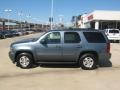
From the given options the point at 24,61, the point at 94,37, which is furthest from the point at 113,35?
the point at 24,61

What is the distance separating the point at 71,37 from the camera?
12.6m

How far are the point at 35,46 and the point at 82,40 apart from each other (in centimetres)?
208

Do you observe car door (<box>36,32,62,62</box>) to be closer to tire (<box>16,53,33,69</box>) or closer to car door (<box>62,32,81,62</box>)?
car door (<box>62,32,81,62</box>)

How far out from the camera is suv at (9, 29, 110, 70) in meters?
12.4

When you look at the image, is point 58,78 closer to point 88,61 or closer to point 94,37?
point 88,61

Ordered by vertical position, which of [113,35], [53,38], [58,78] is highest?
[113,35]

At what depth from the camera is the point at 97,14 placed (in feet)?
178

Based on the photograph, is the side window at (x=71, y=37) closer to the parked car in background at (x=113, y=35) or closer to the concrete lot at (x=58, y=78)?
the concrete lot at (x=58, y=78)

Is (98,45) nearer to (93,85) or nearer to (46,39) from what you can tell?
(46,39)

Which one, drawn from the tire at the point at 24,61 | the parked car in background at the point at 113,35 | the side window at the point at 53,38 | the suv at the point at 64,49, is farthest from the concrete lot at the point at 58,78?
the parked car in background at the point at 113,35

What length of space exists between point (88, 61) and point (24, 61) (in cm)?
285

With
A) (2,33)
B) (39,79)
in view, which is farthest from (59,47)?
(2,33)

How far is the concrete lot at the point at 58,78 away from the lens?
353 inches

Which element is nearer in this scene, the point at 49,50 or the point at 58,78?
the point at 58,78
